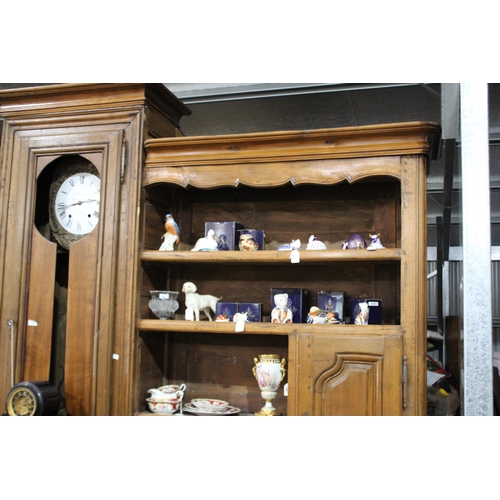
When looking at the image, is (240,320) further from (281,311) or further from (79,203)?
(79,203)

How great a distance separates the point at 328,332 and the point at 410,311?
0.36 meters

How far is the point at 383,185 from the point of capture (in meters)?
2.86

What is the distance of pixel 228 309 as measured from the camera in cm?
278

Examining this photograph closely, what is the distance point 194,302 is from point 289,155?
0.86 metres

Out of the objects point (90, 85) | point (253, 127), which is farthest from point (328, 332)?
point (253, 127)

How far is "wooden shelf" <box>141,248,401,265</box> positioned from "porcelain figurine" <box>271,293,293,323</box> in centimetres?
18

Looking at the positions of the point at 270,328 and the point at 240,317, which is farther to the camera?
the point at 240,317

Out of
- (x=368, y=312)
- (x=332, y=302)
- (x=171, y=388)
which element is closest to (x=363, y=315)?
(x=368, y=312)

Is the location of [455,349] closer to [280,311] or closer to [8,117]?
[280,311]

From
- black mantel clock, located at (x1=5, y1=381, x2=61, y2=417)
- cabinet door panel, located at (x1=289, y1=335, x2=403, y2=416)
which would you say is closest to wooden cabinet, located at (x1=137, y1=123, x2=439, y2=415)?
cabinet door panel, located at (x1=289, y1=335, x2=403, y2=416)

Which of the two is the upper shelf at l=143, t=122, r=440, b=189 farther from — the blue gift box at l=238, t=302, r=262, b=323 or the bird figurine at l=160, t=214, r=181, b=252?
the blue gift box at l=238, t=302, r=262, b=323

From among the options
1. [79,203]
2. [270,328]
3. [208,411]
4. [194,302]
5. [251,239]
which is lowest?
[208,411]

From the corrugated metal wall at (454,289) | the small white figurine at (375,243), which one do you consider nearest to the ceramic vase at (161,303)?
the small white figurine at (375,243)

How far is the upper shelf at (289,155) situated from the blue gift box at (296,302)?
0.51 meters
